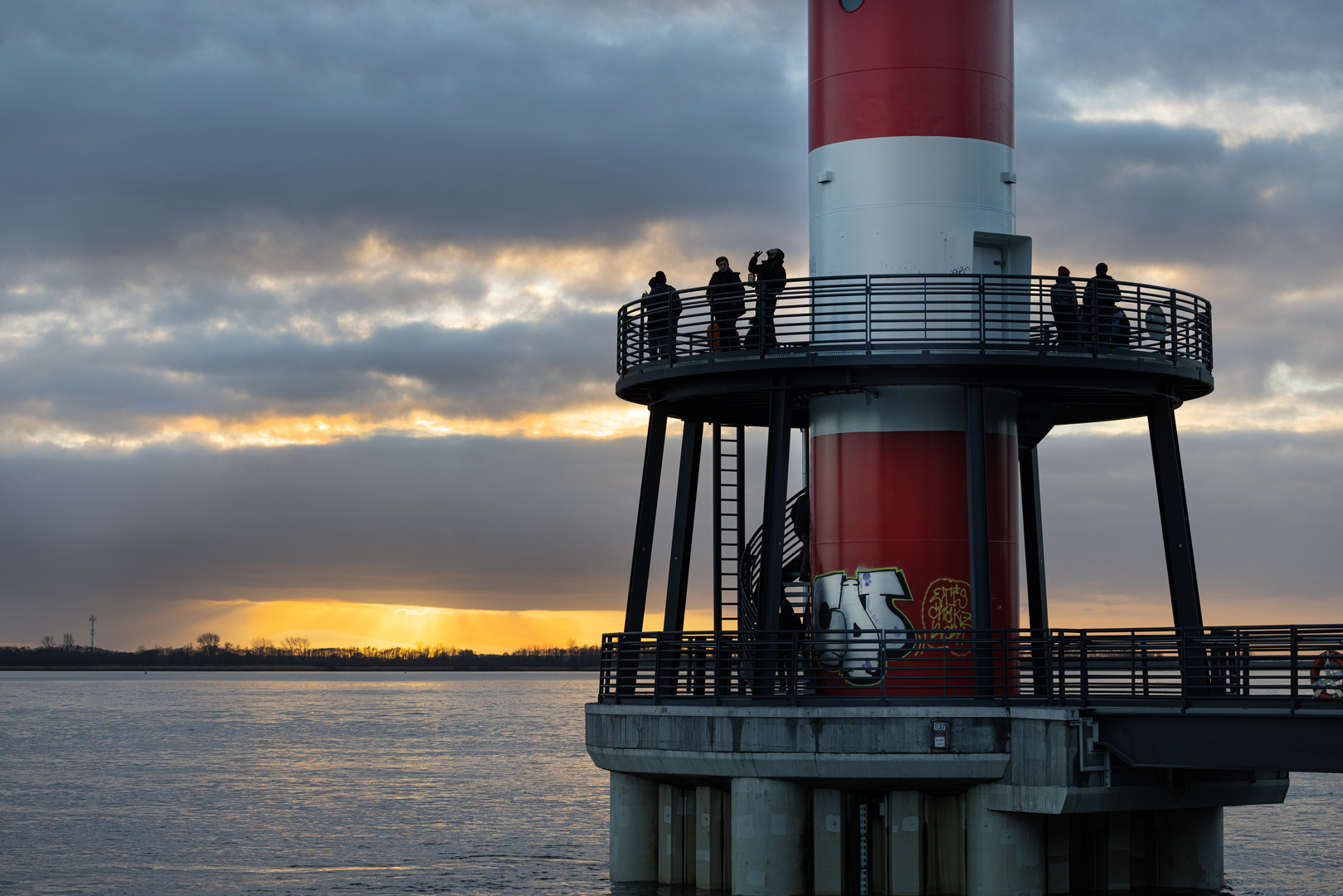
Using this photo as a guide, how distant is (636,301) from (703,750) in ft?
27.4

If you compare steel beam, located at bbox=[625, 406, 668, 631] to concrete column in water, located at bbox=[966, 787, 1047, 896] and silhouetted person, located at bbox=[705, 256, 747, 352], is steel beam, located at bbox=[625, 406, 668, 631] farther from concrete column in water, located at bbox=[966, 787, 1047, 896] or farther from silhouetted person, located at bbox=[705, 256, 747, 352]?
concrete column in water, located at bbox=[966, 787, 1047, 896]

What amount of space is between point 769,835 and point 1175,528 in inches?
354

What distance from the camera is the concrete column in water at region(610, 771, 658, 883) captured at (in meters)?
28.4

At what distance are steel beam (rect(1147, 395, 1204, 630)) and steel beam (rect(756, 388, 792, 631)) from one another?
257 inches

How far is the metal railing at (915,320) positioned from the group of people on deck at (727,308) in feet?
0.08

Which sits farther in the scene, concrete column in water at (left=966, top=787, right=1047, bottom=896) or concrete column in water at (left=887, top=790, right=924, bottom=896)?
concrete column in water at (left=887, top=790, right=924, bottom=896)

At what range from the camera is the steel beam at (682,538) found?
29891 millimetres

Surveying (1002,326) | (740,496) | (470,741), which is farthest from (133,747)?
(1002,326)

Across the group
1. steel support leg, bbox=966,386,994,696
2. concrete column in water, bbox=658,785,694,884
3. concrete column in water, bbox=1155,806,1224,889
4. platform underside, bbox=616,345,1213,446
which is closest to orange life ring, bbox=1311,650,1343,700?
concrete column in water, bbox=1155,806,1224,889

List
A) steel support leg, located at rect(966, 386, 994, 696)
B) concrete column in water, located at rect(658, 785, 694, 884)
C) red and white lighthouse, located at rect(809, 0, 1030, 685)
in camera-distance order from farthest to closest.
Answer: red and white lighthouse, located at rect(809, 0, 1030, 685), concrete column in water, located at rect(658, 785, 694, 884), steel support leg, located at rect(966, 386, 994, 696)

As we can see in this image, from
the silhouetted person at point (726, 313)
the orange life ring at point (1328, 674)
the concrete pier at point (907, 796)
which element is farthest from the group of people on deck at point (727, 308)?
the orange life ring at point (1328, 674)

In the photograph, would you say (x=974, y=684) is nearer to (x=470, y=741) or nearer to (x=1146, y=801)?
(x=1146, y=801)

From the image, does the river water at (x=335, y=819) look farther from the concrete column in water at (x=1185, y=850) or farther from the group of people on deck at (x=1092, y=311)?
the group of people on deck at (x=1092, y=311)

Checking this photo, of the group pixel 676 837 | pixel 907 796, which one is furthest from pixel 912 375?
pixel 676 837
